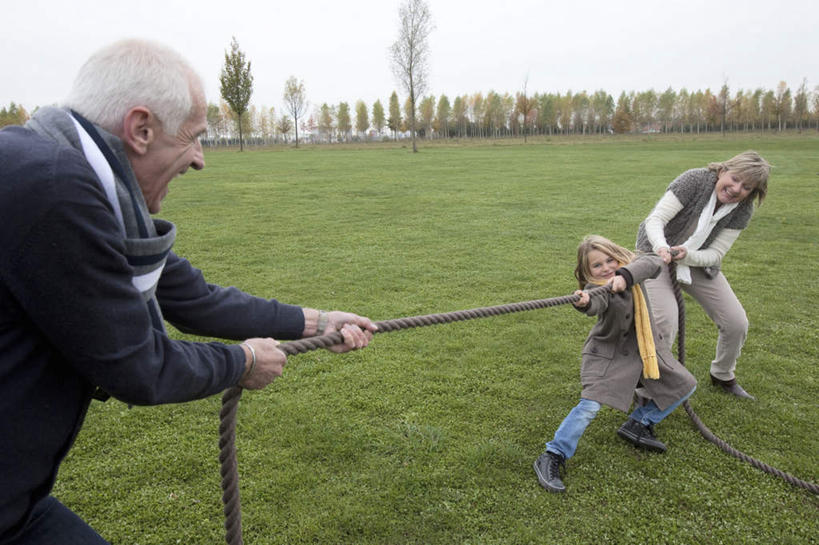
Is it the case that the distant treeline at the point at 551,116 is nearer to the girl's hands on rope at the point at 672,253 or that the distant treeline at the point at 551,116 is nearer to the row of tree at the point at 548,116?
the row of tree at the point at 548,116

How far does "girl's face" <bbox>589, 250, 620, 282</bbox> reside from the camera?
3.78 metres

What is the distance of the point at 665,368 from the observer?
3.75 meters

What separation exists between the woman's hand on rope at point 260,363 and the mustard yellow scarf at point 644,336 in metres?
2.64

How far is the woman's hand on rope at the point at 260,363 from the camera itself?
177cm

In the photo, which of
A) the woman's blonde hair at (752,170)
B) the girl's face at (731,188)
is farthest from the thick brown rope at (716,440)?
the woman's blonde hair at (752,170)

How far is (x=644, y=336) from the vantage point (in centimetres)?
363

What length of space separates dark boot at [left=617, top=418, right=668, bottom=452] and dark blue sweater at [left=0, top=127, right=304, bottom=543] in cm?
334

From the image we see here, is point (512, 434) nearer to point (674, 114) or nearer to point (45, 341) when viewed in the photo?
point (45, 341)

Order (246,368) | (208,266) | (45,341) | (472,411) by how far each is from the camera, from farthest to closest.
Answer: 1. (208,266)
2. (472,411)
3. (246,368)
4. (45,341)

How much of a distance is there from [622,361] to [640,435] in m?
0.66

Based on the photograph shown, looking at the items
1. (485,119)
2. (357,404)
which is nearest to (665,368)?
(357,404)

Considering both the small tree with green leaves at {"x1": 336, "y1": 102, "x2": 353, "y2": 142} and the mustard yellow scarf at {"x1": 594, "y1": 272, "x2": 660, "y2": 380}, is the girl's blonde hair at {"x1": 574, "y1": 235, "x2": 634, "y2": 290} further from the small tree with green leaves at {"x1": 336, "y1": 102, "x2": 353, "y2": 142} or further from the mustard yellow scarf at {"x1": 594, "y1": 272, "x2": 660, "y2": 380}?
the small tree with green leaves at {"x1": 336, "y1": 102, "x2": 353, "y2": 142}

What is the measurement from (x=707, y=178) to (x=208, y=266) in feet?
23.5

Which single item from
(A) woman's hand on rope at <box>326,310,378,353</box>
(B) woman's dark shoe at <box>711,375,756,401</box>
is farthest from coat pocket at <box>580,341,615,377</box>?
(A) woman's hand on rope at <box>326,310,378,353</box>
